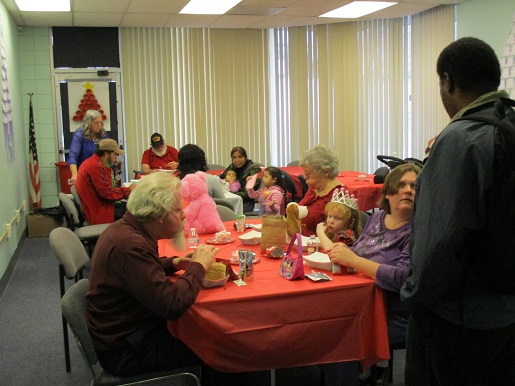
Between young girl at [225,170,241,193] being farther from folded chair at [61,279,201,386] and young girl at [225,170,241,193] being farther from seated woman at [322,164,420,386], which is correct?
folded chair at [61,279,201,386]

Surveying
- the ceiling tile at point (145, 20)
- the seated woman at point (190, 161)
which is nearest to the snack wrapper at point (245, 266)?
the seated woman at point (190, 161)

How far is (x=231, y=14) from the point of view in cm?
739

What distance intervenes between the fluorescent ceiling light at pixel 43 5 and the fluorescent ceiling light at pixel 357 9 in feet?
10.9

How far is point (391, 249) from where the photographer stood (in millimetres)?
2438

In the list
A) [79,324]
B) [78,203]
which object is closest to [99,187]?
[78,203]

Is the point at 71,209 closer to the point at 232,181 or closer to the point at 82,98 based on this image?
the point at 232,181

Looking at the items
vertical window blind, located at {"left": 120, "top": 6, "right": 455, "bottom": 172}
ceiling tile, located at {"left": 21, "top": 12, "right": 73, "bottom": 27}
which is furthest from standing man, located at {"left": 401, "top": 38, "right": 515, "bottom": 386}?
vertical window blind, located at {"left": 120, "top": 6, "right": 455, "bottom": 172}

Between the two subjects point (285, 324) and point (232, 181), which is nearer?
point (285, 324)

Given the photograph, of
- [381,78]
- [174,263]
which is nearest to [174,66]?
[381,78]

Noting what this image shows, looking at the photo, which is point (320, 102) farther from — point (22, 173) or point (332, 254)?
point (332, 254)

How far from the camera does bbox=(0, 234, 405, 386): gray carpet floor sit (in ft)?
10.3

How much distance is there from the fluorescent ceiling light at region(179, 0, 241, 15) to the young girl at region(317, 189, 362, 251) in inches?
173

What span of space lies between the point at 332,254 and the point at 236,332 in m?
0.53

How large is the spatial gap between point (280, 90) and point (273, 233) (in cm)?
642
